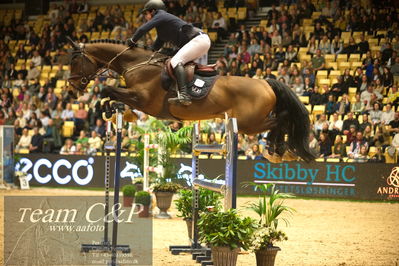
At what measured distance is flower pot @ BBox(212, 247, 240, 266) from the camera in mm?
5738

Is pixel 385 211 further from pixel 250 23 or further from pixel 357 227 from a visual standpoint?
pixel 250 23

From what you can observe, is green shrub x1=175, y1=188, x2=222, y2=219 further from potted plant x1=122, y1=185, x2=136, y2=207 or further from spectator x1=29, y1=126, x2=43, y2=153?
spectator x1=29, y1=126, x2=43, y2=153

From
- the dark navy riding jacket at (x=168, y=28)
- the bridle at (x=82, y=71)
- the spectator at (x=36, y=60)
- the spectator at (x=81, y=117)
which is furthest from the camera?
the spectator at (x=36, y=60)

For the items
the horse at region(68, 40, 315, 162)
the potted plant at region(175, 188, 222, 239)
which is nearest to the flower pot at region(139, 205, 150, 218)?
the potted plant at region(175, 188, 222, 239)

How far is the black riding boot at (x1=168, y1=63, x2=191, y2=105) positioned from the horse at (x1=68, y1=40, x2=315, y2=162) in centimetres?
13

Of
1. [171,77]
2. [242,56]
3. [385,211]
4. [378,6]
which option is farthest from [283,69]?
[171,77]

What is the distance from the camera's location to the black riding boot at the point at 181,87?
7.23 metres

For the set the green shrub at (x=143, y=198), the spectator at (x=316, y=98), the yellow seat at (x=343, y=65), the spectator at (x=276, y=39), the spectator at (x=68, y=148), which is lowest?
the green shrub at (x=143, y=198)

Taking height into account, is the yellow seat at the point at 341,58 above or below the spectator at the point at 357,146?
above

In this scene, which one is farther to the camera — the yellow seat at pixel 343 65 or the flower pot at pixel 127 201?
the yellow seat at pixel 343 65

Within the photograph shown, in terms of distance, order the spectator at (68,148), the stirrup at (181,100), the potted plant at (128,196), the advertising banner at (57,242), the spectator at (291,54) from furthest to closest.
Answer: the spectator at (291,54)
the spectator at (68,148)
the potted plant at (128,196)
the stirrup at (181,100)
the advertising banner at (57,242)

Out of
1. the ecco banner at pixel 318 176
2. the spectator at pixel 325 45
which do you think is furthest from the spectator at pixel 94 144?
the spectator at pixel 325 45

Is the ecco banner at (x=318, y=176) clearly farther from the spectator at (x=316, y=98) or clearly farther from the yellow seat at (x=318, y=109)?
the spectator at (x=316, y=98)

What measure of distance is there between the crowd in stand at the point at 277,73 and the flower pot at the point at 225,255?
8020mm
